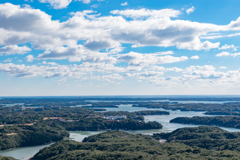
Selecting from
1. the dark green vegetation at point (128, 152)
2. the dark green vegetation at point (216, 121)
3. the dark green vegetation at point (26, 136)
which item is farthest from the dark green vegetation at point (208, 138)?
the dark green vegetation at point (216, 121)

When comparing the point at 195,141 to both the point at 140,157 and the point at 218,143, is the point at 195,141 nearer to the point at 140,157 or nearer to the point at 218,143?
the point at 218,143

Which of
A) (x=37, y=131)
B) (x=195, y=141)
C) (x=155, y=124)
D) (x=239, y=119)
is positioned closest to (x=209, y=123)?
(x=239, y=119)

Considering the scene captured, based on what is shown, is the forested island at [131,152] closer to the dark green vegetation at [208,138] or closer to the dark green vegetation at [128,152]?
the dark green vegetation at [128,152]

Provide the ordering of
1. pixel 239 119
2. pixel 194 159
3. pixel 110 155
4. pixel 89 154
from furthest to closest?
pixel 239 119
pixel 89 154
pixel 110 155
pixel 194 159

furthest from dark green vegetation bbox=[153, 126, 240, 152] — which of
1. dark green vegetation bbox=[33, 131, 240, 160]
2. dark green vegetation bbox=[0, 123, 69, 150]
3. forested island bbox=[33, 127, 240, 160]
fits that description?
dark green vegetation bbox=[0, 123, 69, 150]

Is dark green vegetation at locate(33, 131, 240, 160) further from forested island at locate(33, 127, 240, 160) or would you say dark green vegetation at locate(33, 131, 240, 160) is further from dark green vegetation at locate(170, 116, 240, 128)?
dark green vegetation at locate(170, 116, 240, 128)

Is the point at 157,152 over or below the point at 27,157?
over
